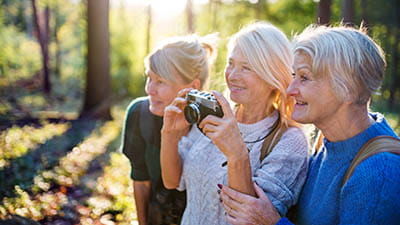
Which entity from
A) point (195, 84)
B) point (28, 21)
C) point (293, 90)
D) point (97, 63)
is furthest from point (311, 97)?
point (28, 21)

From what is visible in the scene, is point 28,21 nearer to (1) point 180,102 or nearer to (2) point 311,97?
(1) point 180,102

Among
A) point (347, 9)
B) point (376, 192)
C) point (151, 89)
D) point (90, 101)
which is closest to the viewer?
point (376, 192)

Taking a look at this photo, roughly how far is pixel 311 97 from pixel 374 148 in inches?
13.7

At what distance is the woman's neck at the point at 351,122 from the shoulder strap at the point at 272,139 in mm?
355

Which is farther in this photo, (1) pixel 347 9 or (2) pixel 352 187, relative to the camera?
(1) pixel 347 9

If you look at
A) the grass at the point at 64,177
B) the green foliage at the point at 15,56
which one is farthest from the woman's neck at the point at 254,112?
the green foliage at the point at 15,56

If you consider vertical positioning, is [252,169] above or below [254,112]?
below

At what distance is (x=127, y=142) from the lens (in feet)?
9.50

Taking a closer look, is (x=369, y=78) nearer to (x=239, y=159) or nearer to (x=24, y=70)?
(x=239, y=159)

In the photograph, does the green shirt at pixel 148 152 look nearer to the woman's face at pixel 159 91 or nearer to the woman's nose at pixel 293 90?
the woman's face at pixel 159 91

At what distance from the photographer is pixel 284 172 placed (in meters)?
1.93

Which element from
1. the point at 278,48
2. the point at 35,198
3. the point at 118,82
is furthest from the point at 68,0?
the point at 278,48

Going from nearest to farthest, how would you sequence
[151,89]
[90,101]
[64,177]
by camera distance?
[151,89], [64,177], [90,101]

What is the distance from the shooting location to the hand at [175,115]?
2.23 metres
